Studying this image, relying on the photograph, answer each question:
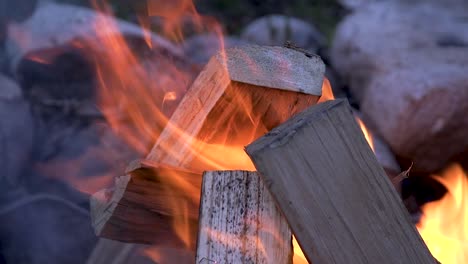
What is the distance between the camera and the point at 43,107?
2.87 meters

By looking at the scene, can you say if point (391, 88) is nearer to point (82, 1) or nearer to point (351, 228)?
point (351, 228)

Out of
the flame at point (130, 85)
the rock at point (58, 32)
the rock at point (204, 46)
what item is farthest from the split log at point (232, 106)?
the rock at point (204, 46)

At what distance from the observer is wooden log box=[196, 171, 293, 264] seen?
1.19 metres

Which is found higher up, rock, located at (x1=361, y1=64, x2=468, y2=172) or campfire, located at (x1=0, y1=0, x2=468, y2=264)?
campfire, located at (x1=0, y1=0, x2=468, y2=264)

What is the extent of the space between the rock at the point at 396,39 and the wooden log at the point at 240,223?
5.87ft

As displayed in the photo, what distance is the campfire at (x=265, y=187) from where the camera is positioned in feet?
3.82

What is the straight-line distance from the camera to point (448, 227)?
1.85m

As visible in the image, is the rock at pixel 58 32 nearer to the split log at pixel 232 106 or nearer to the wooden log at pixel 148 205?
the wooden log at pixel 148 205

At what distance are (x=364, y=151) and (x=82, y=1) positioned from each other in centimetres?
300

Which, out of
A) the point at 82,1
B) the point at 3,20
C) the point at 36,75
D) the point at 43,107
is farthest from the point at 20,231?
the point at 82,1

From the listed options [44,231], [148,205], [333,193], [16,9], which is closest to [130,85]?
[44,231]

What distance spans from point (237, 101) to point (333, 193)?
13.9 inches

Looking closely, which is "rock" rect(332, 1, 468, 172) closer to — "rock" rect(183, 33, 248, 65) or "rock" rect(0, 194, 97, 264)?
"rock" rect(183, 33, 248, 65)

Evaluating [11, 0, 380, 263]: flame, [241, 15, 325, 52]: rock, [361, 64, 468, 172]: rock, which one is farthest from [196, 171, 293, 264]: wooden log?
[241, 15, 325, 52]: rock
